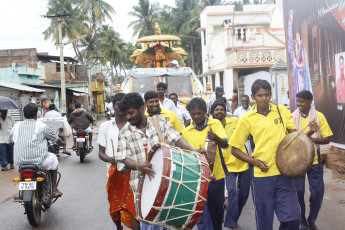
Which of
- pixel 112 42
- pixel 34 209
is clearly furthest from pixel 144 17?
pixel 34 209

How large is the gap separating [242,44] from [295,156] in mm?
25393

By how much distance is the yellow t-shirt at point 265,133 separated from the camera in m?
3.96

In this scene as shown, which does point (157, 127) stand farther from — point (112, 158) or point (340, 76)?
point (340, 76)

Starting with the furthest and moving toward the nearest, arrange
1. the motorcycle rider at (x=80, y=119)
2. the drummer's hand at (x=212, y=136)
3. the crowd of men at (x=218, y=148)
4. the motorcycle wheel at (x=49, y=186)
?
the motorcycle rider at (x=80, y=119) < the motorcycle wheel at (x=49, y=186) < the drummer's hand at (x=212, y=136) < the crowd of men at (x=218, y=148)

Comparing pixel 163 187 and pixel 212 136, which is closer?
pixel 163 187

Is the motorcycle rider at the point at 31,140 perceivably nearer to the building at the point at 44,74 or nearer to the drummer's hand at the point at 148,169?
the drummer's hand at the point at 148,169

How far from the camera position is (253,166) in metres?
4.10

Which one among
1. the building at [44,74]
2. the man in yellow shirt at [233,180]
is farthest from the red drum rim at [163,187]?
the building at [44,74]

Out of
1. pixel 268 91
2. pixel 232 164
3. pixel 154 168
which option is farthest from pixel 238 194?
pixel 154 168

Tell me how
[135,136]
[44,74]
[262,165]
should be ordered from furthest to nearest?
[44,74]
[262,165]
[135,136]

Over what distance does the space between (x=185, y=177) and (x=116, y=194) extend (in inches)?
67.5

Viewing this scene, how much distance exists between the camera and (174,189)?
3.27m

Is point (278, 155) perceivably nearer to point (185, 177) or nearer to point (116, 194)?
point (185, 177)

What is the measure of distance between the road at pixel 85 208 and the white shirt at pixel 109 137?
143 cm
